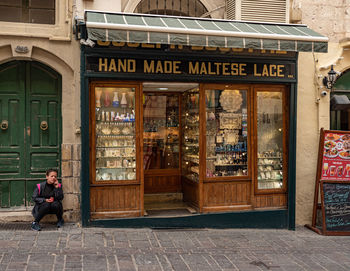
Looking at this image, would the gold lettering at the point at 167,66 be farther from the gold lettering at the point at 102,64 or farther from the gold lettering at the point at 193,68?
the gold lettering at the point at 102,64

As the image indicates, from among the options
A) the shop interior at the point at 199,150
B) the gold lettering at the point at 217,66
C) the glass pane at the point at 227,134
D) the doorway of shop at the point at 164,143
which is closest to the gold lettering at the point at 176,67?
the shop interior at the point at 199,150

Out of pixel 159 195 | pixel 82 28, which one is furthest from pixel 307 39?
pixel 159 195

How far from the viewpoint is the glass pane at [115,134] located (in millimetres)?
8172

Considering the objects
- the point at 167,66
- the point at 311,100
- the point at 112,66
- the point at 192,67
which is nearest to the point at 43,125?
the point at 112,66

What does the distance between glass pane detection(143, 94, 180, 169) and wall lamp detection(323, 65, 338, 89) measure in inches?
141

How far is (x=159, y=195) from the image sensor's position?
10141 millimetres

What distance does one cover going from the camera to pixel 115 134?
Result: 8.28m

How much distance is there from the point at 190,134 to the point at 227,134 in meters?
0.99

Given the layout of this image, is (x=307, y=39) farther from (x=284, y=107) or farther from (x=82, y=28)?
(x=82, y=28)

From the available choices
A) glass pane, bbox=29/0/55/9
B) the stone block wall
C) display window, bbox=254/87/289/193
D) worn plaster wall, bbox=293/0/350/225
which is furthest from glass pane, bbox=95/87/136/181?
worn plaster wall, bbox=293/0/350/225

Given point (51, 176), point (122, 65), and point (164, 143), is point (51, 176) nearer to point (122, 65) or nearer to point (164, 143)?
point (122, 65)

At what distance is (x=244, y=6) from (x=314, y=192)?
441 cm

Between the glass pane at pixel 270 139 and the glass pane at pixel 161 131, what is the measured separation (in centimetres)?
235

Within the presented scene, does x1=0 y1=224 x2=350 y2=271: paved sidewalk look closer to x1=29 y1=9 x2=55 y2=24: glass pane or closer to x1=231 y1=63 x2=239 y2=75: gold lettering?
x1=231 y1=63 x2=239 y2=75: gold lettering
